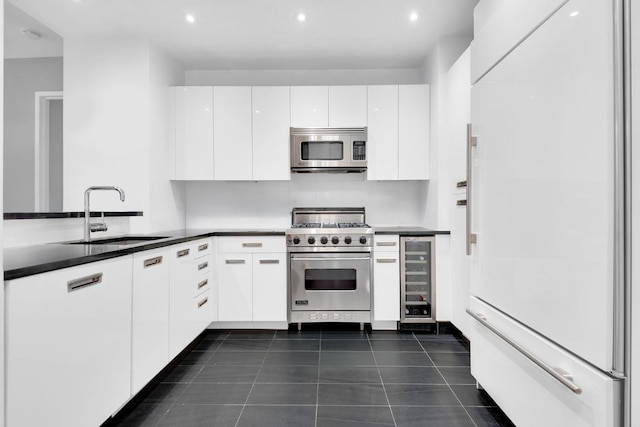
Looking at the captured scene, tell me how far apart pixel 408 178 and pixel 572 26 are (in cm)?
239

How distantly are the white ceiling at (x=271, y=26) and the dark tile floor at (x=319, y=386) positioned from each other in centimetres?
265

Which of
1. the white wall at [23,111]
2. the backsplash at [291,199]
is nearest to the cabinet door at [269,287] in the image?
the backsplash at [291,199]

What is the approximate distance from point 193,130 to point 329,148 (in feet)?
4.50

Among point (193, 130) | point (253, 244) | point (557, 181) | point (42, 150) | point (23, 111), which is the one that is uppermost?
point (23, 111)

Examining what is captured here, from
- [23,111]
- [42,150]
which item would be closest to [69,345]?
[42,150]

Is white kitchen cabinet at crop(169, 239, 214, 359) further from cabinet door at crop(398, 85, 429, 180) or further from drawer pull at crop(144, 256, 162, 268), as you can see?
cabinet door at crop(398, 85, 429, 180)

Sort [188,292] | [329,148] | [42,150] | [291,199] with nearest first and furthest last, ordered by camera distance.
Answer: [188,292]
[329,148]
[42,150]
[291,199]

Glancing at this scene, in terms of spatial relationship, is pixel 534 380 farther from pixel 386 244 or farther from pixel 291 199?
pixel 291 199

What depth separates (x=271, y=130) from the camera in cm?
351

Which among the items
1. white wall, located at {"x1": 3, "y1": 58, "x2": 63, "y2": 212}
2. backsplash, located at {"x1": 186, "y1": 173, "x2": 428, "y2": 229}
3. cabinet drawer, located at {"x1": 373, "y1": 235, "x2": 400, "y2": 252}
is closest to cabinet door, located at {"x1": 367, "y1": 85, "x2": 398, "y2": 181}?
backsplash, located at {"x1": 186, "y1": 173, "x2": 428, "y2": 229}

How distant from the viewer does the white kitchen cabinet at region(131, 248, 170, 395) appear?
1871mm

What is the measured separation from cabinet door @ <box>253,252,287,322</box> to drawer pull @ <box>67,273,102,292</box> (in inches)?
68.7

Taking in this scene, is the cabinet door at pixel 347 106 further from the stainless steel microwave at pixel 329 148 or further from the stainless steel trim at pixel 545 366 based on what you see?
the stainless steel trim at pixel 545 366

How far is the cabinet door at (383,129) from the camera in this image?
3488 millimetres
